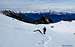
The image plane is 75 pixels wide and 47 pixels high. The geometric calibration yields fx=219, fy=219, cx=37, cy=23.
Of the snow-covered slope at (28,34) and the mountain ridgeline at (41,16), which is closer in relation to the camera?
the snow-covered slope at (28,34)

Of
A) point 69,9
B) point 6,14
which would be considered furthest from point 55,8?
point 6,14

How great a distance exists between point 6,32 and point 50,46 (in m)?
0.55

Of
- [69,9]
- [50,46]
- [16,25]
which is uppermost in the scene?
[69,9]

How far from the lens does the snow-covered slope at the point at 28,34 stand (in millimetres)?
2498

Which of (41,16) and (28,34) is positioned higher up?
(41,16)

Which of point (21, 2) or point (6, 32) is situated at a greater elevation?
point (21, 2)

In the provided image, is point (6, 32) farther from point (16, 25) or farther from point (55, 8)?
point (55, 8)

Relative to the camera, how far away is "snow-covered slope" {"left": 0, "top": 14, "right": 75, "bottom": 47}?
98.3 inches

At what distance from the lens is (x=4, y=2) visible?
271cm

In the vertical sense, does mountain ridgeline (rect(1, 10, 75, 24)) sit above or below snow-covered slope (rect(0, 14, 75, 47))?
above

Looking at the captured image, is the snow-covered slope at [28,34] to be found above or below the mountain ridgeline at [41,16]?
below

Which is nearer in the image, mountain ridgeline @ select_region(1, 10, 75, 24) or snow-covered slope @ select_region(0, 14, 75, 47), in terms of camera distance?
snow-covered slope @ select_region(0, 14, 75, 47)

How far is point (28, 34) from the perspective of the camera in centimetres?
257

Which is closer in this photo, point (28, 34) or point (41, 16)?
point (28, 34)
